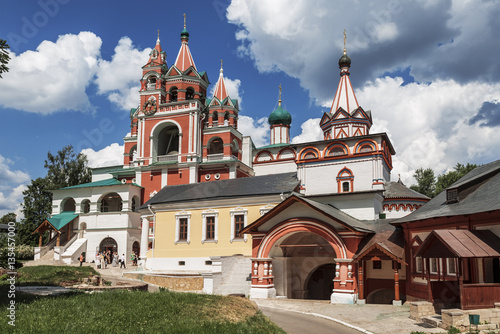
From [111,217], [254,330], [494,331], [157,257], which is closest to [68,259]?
[111,217]

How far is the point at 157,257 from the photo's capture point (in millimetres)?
31547

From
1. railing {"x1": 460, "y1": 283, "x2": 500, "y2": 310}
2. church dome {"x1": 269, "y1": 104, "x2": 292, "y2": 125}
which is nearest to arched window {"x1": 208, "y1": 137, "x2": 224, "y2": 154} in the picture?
church dome {"x1": 269, "y1": 104, "x2": 292, "y2": 125}

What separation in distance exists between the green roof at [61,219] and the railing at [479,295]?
119 ft

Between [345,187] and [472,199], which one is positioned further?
[345,187]

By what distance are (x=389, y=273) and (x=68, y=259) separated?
28828mm

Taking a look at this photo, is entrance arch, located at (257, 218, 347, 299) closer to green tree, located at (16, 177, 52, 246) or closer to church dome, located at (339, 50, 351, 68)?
church dome, located at (339, 50, 351, 68)

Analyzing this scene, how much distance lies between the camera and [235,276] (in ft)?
80.7

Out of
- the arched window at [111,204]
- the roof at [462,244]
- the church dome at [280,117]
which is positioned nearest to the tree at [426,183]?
the church dome at [280,117]

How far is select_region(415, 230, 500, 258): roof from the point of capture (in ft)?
46.0

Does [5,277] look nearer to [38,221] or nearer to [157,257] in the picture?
[157,257]

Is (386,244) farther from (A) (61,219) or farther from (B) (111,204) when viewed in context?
(B) (111,204)

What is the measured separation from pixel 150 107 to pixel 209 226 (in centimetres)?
2042

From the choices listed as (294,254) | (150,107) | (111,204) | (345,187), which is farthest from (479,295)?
(111,204)

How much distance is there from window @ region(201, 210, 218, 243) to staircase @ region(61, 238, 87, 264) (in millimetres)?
15958
